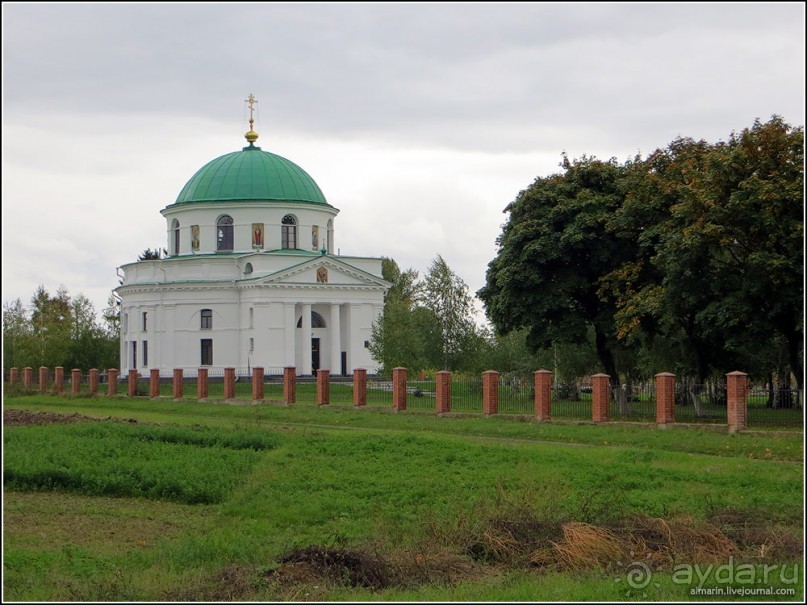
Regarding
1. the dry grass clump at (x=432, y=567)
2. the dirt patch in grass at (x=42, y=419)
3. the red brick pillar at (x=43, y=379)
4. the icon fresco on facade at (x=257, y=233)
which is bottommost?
the dry grass clump at (x=432, y=567)

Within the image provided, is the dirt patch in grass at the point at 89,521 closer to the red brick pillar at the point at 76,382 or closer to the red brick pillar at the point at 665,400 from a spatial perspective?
the red brick pillar at the point at 665,400

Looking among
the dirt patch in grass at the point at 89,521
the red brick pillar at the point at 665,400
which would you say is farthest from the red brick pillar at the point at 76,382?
the dirt patch in grass at the point at 89,521

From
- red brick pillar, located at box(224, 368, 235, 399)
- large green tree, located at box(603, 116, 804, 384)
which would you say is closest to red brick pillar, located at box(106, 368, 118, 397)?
red brick pillar, located at box(224, 368, 235, 399)

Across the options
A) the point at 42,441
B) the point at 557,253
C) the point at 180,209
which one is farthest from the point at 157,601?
the point at 180,209

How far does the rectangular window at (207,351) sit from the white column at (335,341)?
6.69 m

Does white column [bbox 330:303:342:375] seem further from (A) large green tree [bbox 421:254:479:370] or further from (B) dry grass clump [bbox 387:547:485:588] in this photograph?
(B) dry grass clump [bbox 387:547:485:588]

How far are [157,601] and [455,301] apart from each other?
38977 mm

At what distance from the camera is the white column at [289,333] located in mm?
62031

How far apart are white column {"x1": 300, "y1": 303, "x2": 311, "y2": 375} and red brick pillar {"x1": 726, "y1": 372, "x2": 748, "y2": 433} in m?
38.8

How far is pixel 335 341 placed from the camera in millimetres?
64000

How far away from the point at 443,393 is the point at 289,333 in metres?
28.5

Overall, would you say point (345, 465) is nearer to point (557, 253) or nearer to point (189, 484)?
point (189, 484)

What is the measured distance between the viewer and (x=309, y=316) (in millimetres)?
63188

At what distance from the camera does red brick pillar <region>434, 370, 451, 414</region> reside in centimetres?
3434
